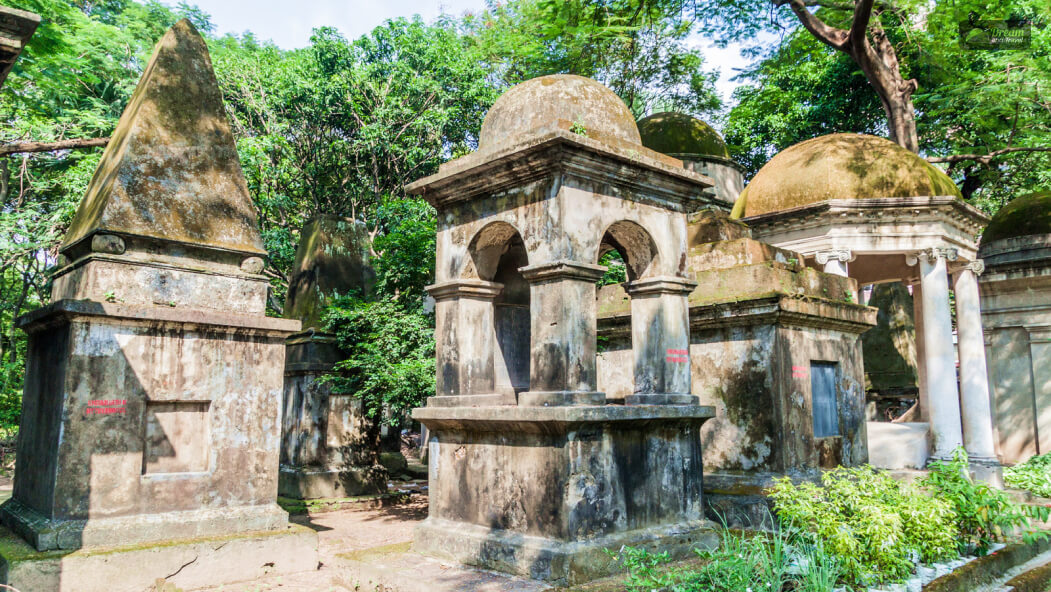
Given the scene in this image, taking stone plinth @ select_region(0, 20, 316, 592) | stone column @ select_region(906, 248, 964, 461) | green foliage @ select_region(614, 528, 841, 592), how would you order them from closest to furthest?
green foliage @ select_region(614, 528, 841, 592), stone plinth @ select_region(0, 20, 316, 592), stone column @ select_region(906, 248, 964, 461)

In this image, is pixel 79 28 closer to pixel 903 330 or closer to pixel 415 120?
pixel 415 120

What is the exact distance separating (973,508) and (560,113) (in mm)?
4735

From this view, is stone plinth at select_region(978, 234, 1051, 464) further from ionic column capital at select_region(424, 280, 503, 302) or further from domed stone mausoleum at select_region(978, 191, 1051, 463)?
ionic column capital at select_region(424, 280, 503, 302)

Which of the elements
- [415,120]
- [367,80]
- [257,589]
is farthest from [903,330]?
[257,589]

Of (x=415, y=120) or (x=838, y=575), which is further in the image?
(x=415, y=120)

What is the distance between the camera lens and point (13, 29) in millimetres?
3939

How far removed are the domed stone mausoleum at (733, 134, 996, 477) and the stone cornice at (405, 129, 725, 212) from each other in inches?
169

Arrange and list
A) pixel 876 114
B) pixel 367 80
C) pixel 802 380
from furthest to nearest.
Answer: pixel 876 114, pixel 367 80, pixel 802 380

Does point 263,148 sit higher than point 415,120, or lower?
lower

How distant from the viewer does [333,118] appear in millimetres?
16484

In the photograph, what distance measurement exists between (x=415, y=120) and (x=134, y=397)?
1136 cm

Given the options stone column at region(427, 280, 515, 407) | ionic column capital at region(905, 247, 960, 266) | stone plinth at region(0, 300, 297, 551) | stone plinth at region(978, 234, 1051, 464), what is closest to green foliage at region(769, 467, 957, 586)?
stone column at region(427, 280, 515, 407)

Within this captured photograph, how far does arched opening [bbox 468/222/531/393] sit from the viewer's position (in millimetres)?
6420

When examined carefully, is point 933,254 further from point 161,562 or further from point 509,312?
point 161,562
